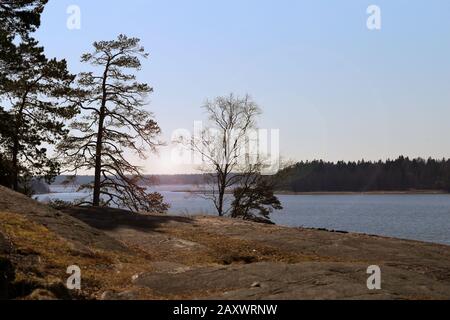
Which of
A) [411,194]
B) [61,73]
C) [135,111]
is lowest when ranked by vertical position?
[411,194]

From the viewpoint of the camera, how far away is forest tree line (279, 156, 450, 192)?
162875mm

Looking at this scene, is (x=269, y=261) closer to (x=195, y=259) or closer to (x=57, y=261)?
(x=195, y=259)

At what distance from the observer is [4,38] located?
78.5 feet

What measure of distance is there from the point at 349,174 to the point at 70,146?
14712 centimetres

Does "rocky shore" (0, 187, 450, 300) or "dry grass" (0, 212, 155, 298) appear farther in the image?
"dry grass" (0, 212, 155, 298)

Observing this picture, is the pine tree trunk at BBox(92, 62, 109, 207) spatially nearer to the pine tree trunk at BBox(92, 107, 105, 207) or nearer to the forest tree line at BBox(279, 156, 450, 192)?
the pine tree trunk at BBox(92, 107, 105, 207)

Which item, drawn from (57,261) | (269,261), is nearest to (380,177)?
(269,261)

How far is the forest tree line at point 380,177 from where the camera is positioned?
16288 cm

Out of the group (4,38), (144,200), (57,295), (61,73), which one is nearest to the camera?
(57,295)

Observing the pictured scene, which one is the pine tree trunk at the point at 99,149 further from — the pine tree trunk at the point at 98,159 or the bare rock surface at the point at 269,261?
the bare rock surface at the point at 269,261

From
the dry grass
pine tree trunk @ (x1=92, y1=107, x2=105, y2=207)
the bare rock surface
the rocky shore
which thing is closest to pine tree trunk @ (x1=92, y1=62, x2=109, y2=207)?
pine tree trunk @ (x1=92, y1=107, x2=105, y2=207)

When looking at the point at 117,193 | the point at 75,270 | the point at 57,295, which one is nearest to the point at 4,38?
the point at 117,193

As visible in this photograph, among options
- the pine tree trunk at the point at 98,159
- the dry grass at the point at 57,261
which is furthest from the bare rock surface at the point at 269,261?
the pine tree trunk at the point at 98,159
